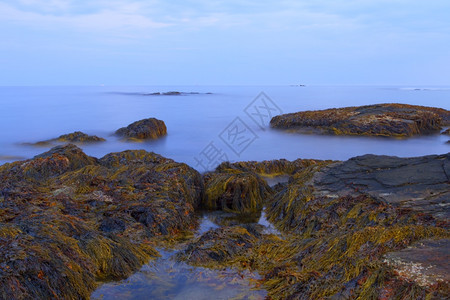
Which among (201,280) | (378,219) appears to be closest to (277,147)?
(378,219)

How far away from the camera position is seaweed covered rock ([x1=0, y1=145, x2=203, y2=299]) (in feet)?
10.3

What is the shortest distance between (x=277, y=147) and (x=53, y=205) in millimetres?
10216

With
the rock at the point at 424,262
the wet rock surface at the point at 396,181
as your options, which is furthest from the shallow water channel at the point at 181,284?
the wet rock surface at the point at 396,181

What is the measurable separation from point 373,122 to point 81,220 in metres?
14.9

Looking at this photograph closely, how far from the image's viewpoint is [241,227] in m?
5.01

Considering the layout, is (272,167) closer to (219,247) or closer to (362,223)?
(362,223)

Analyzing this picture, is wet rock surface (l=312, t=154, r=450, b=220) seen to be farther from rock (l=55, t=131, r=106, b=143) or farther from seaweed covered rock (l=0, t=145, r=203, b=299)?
rock (l=55, t=131, r=106, b=143)

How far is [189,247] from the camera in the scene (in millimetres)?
4410

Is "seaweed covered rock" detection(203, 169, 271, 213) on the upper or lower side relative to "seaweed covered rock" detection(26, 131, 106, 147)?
upper

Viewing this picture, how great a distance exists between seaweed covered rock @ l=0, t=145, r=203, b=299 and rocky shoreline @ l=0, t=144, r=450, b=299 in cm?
1

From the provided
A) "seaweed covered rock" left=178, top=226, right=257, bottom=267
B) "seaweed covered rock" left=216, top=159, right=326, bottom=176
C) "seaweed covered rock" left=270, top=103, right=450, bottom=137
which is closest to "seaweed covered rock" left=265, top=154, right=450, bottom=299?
"seaweed covered rock" left=178, top=226, right=257, bottom=267

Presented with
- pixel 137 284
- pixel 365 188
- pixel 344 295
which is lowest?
pixel 137 284

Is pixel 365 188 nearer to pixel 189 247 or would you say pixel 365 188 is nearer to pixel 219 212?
pixel 219 212

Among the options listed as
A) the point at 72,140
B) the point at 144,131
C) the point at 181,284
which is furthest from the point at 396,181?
the point at 72,140
